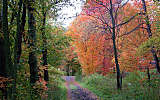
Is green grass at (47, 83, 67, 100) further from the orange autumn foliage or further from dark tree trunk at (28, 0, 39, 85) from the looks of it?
the orange autumn foliage

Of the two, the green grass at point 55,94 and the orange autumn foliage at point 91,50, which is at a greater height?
the orange autumn foliage at point 91,50

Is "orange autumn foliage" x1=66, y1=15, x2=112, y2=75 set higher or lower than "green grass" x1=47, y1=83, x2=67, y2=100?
higher

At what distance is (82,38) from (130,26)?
7.91 m

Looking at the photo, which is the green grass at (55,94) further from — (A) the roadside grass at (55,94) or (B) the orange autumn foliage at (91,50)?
(B) the orange autumn foliage at (91,50)

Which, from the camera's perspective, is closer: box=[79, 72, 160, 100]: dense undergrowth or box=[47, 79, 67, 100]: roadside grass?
box=[79, 72, 160, 100]: dense undergrowth

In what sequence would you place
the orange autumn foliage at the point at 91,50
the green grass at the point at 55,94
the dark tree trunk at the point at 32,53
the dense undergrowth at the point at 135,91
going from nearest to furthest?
the dark tree trunk at the point at 32,53 < the dense undergrowth at the point at 135,91 < the green grass at the point at 55,94 < the orange autumn foliage at the point at 91,50

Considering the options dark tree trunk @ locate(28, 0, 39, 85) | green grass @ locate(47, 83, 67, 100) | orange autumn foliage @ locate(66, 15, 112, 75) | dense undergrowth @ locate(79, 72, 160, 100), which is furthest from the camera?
orange autumn foliage @ locate(66, 15, 112, 75)

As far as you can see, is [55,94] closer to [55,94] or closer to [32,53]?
[55,94]

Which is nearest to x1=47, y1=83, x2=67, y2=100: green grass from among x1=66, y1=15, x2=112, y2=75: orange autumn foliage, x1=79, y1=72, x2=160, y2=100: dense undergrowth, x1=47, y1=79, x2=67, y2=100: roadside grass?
x1=47, y1=79, x2=67, y2=100: roadside grass

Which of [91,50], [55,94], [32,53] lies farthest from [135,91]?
[91,50]

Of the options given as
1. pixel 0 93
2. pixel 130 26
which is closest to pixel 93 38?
pixel 130 26

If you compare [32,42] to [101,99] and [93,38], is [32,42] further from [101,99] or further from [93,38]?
[93,38]

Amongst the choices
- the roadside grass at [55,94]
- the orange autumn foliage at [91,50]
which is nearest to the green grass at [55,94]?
the roadside grass at [55,94]

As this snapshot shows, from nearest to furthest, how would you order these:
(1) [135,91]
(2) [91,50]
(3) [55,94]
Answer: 1. (3) [55,94]
2. (1) [135,91]
3. (2) [91,50]
